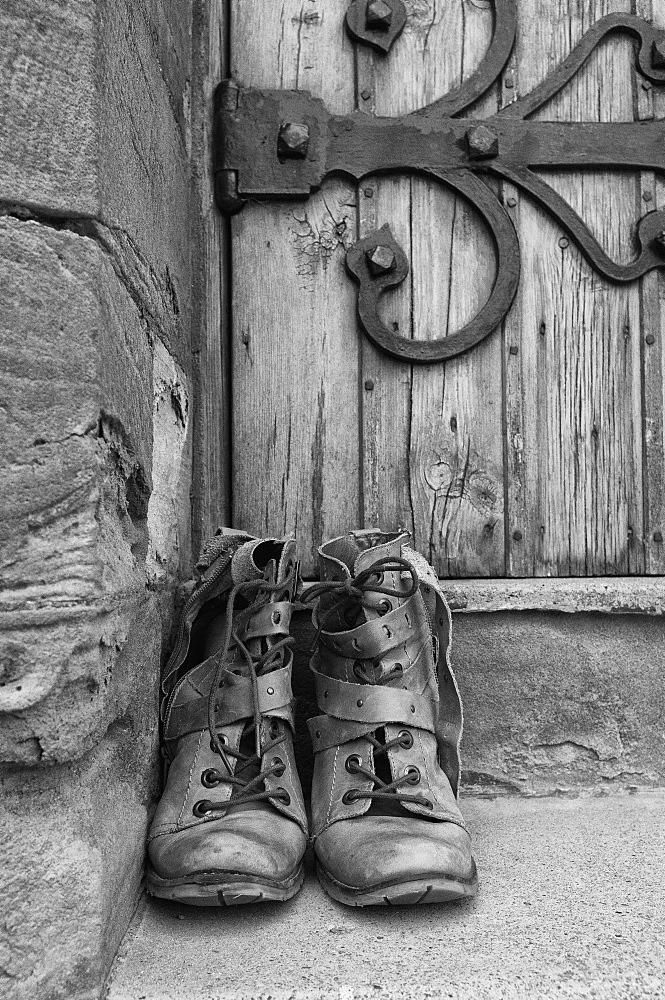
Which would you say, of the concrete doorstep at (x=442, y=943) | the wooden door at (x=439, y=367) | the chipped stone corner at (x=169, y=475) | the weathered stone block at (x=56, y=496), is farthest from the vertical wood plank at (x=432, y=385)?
the weathered stone block at (x=56, y=496)

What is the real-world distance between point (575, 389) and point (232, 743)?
0.89 m

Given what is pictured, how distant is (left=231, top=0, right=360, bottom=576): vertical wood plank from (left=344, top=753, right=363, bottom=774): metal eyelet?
45 centimetres

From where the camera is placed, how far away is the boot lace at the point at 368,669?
97 cm

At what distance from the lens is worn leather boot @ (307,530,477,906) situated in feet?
2.84

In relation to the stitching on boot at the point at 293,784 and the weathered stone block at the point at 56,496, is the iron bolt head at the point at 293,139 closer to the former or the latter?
the weathered stone block at the point at 56,496

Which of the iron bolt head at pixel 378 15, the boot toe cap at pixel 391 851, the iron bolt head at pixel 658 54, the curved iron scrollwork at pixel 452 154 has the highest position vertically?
the iron bolt head at pixel 378 15

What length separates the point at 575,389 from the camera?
144 cm

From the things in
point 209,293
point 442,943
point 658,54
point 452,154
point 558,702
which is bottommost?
point 442,943

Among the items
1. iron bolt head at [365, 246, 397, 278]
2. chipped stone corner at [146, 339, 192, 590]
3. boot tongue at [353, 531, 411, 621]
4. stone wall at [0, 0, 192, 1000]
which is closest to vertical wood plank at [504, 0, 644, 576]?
iron bolt head at [365, 246, 397, 278]

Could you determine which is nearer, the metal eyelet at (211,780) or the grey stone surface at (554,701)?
the metal eyelet at (211,780)

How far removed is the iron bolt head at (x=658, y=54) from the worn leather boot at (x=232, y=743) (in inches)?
45.2

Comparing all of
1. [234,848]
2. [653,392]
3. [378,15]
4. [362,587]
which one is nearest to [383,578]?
[362,587]

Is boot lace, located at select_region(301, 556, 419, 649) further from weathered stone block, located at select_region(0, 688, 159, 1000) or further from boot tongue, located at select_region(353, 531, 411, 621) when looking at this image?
weathered stone block, located at select_region(0, 688, 159, 1000)

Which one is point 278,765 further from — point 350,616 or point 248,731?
point 350,616
